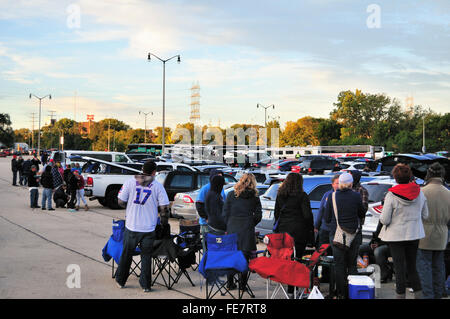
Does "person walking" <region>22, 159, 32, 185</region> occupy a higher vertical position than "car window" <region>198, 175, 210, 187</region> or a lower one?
lower

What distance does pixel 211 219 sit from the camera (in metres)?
8.50

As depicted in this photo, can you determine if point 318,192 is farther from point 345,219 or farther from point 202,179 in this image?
point 202,179

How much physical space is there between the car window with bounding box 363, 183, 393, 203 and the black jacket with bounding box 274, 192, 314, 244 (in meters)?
2.60

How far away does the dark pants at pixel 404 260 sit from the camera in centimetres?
683

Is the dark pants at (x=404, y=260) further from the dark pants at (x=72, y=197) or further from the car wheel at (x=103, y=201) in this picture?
the car wheel at (x=103, y=201)

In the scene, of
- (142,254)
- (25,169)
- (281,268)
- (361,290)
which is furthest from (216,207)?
(25,169)

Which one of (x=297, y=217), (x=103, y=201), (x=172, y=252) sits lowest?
(x=103, y=201)

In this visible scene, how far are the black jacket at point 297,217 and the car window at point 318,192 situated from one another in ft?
10.3

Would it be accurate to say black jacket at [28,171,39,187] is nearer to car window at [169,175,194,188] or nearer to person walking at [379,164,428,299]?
car window at [169,175,194,188]

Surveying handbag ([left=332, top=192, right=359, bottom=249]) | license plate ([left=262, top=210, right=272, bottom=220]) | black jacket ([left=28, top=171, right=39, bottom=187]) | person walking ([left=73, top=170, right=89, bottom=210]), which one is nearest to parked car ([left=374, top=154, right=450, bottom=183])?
license plate ([left=262, top=210, right=272, bottom=220])

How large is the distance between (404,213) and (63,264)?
20.7 feet

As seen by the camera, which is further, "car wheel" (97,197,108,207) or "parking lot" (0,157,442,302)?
"car wheel" (97,197,108,207)

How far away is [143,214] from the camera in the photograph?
787 centimetres

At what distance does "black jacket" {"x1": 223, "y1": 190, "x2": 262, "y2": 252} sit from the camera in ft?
25.0
